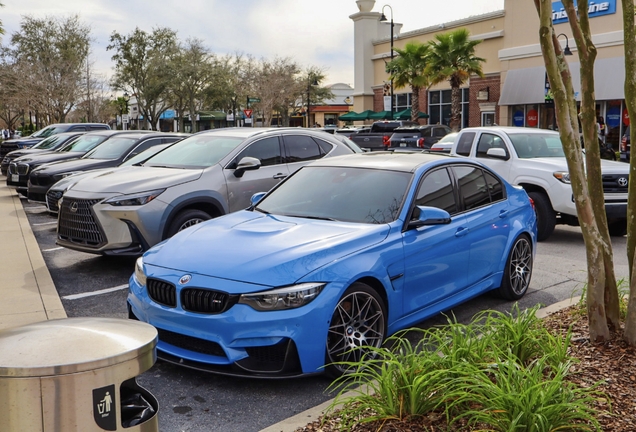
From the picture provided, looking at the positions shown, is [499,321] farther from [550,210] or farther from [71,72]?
[71,72]

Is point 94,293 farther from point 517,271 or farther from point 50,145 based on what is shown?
point 50,145

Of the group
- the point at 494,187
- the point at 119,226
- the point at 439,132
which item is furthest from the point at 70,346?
the point at 439,132

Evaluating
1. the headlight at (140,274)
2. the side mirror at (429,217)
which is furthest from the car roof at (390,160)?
the headlight at (140,274)

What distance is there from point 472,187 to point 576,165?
2.10 meters

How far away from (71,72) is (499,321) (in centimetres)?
4655

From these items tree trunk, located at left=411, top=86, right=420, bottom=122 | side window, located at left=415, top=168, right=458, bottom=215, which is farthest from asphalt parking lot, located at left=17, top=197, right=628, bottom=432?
tree trunk, located at left=411, top=86, right=420, bottom=122

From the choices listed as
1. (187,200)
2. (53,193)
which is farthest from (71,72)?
(187,200)

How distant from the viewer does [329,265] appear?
15.3 ft

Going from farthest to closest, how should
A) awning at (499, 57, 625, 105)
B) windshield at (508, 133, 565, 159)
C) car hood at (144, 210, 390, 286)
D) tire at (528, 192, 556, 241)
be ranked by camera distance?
awning at (499, 57, 625, 105) → windshield at (508, 133, 565, 159) → tire at (528, 192, 556, 241) → car hood at (144, 210, 390, 286)

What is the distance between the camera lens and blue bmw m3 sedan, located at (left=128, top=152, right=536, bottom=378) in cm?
446

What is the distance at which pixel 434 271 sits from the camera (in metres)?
5.58

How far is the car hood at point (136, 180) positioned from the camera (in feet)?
26.8

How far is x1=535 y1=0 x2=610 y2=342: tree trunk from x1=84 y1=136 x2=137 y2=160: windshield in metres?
10.8

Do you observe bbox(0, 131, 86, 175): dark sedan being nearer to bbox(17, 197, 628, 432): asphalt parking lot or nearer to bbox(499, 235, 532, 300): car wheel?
bbox(17, 197, 628, 432): asphalt parking lot
